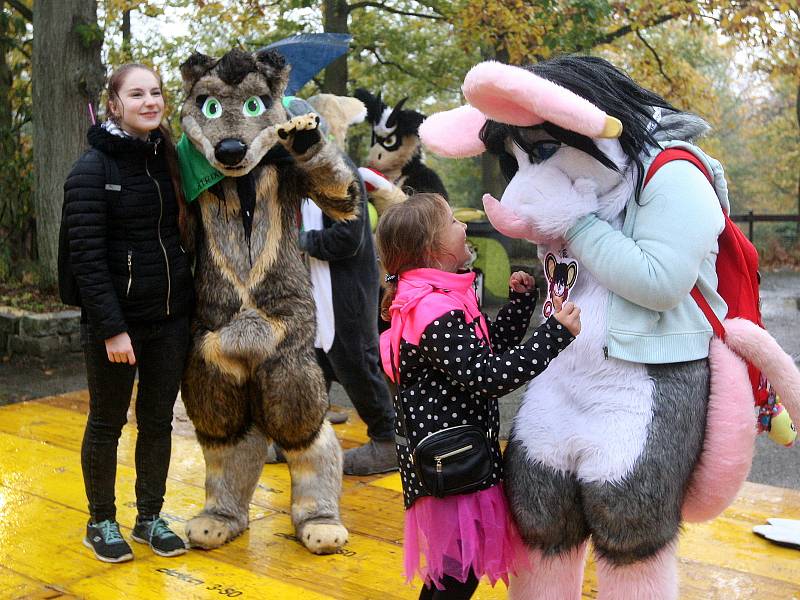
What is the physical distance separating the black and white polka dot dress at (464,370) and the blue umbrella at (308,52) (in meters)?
1.58

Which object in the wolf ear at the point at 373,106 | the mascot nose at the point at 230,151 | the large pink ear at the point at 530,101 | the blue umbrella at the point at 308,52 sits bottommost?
the mascot nose at the point at 230,151

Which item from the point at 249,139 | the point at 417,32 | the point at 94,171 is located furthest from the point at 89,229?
the point at 417,32

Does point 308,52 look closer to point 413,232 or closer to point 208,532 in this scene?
point 413,232

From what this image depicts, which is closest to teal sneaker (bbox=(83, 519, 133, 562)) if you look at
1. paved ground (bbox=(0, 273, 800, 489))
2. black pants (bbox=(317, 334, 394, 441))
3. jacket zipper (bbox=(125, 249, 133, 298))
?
jacket zipper (bbox=(125, 249, 133, 298))

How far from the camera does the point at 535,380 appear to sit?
2.51 metres

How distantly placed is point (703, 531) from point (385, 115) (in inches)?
138

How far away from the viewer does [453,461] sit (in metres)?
2.34

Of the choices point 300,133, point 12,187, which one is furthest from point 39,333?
point 300,133

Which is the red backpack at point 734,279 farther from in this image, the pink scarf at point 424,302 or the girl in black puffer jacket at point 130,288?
the girl in black puffer jacket at point 130,288

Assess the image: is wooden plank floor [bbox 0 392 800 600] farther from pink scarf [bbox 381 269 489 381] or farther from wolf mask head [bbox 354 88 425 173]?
wolf mask head [bbox 354 88 425 173]

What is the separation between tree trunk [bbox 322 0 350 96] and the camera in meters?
11.0

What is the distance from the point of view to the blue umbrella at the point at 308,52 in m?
→ 3.69

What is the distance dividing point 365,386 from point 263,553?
1.21 metres

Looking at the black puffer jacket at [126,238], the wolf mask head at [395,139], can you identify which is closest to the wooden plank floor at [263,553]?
the black puffer jacket at [126,238]
